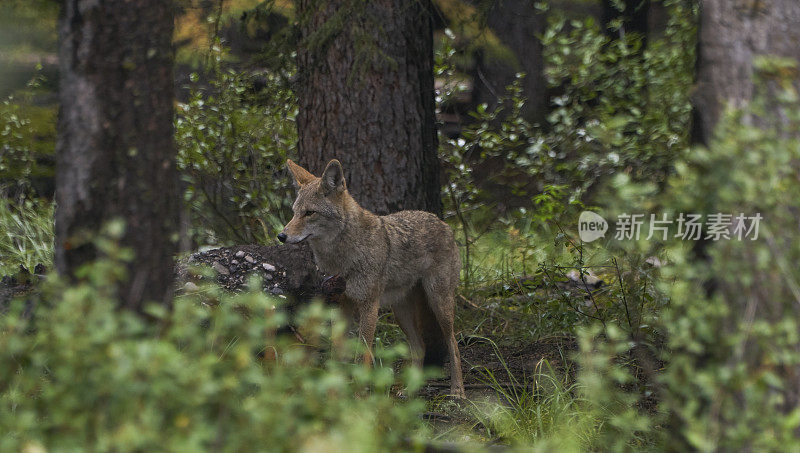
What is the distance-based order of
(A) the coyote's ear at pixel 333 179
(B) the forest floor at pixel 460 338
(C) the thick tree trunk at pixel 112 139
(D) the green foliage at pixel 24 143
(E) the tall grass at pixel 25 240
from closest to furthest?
(C) the thick tree trunk at pixel 112 139 → (B) the forest floor at pixel 460 338 → (A) the coyote's ear at pixel 333 179 → (E) the tall grass at pixel 25 240 → (D) the green foliage at pixel 24 143

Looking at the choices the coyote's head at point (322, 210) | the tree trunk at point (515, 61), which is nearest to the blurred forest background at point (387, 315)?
the coyote's head at point (322, 210)

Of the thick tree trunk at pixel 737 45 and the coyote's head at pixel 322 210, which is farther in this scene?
the coyote's head at pixel 322 210

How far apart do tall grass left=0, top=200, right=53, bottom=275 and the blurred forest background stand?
0.06 metres

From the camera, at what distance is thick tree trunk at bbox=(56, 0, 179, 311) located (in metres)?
2.95

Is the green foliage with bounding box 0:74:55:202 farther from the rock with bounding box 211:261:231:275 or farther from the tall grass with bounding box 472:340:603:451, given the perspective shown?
the tall grass with bounding box 472:340:603:451

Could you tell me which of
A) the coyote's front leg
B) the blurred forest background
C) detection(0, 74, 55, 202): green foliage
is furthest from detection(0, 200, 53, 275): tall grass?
the coyote's front leg

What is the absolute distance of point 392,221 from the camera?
5977 mm

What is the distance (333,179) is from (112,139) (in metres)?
2.67

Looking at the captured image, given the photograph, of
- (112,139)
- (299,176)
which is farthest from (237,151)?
(112,139)

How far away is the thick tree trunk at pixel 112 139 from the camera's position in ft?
9.69

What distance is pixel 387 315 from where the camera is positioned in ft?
24.7

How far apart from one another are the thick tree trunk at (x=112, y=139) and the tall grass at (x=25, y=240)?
18.0ft

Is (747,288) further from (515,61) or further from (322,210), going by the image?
(515,61)

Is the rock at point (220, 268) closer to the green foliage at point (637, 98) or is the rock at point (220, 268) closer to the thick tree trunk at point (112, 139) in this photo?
the thick tree trunk at point (112, 139)
